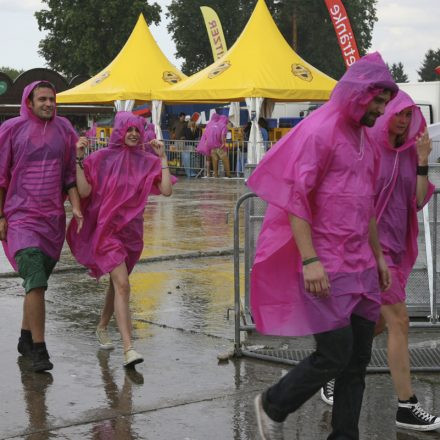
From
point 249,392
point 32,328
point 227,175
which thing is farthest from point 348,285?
point 227,175

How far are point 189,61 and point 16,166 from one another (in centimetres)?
7035

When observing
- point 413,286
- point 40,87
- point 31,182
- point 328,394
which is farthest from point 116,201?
point 413,286

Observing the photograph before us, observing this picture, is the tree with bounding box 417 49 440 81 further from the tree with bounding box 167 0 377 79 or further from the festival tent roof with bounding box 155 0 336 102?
the festival tent roof with bounding box 155 0 336 102

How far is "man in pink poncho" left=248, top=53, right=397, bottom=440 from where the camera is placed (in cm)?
429

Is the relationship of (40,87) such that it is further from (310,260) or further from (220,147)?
(220,147)

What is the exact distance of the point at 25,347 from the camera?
21.7 feet

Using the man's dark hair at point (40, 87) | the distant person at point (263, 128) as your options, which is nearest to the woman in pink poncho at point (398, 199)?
the man's dark hair at point (40, 87)

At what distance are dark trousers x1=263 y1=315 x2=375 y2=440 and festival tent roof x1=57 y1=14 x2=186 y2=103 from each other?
77.6ft

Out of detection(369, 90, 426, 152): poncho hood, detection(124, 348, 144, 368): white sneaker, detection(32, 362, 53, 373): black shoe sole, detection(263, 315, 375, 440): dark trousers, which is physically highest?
detection(369, 90, 426, 152): poncho hood

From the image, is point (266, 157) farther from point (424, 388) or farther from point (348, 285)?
point (424, 388)

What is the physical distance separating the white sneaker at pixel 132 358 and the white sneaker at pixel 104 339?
57 cm

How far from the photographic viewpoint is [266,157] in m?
4.48

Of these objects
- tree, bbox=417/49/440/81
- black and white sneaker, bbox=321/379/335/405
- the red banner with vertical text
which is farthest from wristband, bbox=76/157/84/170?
tree, bbox=417/49/440/81

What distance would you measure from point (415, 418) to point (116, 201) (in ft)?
8.30
